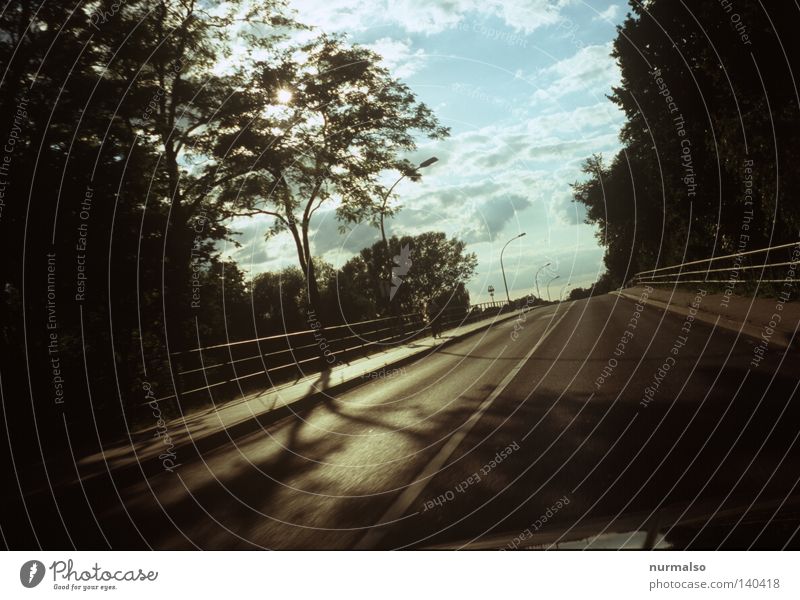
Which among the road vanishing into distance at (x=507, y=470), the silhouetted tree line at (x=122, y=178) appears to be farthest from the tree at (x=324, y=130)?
the road vanishing into distance at (x=507, y=470)

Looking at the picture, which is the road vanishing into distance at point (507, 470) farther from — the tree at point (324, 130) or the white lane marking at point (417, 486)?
the tree at point (324, 130)

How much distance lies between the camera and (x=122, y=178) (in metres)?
8.00

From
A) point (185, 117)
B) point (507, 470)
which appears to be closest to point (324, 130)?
point (185, 117)

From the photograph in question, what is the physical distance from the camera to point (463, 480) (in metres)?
4.71

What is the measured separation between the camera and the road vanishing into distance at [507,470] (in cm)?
350

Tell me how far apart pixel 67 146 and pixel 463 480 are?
269 inches

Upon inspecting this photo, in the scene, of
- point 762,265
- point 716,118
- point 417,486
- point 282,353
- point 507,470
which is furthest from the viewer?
point 282,353

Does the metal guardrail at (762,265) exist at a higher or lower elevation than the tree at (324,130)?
lower

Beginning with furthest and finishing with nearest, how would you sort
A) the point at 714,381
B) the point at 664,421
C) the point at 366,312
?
the point at 366,312, the point at 714,381, the point at 664,421

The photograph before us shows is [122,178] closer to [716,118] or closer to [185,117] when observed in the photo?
[185,117]

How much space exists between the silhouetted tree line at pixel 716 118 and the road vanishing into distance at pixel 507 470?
3.82m

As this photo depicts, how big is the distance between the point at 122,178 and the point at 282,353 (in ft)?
67.7

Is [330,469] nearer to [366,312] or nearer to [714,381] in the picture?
[714,381]
